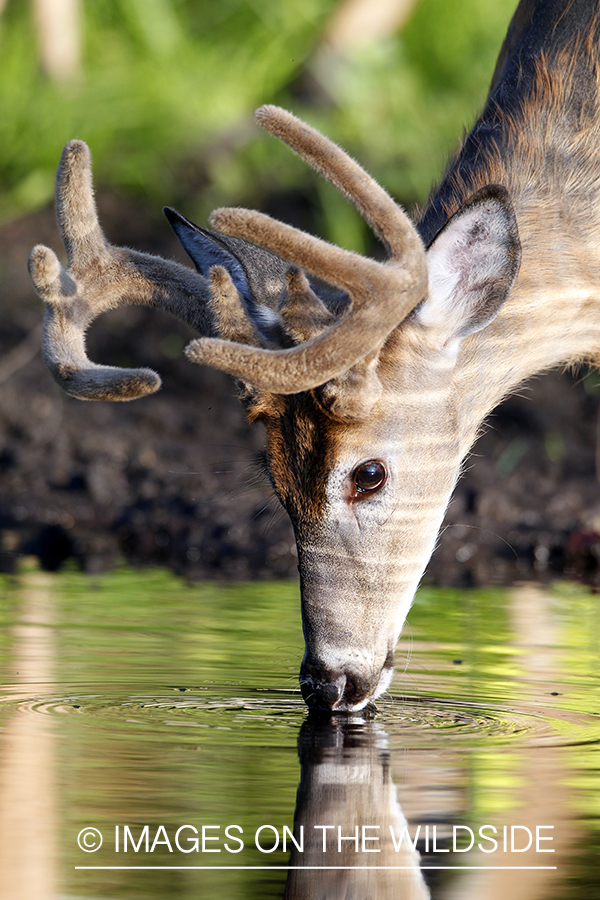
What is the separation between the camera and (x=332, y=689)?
532 cm

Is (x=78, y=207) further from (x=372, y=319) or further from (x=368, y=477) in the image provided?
(x=368, y=477)

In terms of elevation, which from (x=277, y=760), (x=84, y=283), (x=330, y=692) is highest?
(x=84, y=283)

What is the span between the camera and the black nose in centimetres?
532

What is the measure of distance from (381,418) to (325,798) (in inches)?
63.8

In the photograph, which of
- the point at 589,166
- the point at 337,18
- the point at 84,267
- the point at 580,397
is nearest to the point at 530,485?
the point at 580,397

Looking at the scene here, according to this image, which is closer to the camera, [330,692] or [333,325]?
[333,325]

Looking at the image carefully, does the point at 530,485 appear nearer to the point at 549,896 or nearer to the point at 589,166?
the point at 589,166

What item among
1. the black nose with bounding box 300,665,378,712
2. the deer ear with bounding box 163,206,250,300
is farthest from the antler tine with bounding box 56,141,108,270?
the black nose with bounding box 300,665,378,712

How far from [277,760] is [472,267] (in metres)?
1.89

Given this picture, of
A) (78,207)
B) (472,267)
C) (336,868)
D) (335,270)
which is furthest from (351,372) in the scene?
(336,868)

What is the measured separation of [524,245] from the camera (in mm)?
5855

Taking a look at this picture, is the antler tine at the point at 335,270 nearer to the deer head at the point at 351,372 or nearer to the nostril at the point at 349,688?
the deer head at the point at 351,372

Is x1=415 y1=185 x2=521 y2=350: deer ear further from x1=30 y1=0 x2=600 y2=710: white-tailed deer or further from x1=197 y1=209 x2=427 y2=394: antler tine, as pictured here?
x1=197 y1=209 x2=427 y2=394: antler tine

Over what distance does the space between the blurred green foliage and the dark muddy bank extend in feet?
3.27
